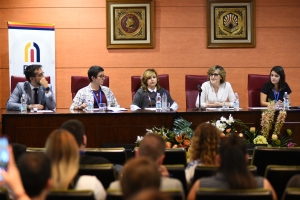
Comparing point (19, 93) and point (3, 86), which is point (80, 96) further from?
point (3, 86)

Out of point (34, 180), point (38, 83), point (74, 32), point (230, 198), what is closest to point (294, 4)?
point (74, 32)

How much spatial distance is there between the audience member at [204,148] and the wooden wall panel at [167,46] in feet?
16.2

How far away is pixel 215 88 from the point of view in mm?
7160

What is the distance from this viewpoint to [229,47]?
8.37 meters

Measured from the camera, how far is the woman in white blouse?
705cm

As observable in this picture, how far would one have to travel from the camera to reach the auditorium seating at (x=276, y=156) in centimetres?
387

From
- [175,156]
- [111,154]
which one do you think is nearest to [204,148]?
[175,156]

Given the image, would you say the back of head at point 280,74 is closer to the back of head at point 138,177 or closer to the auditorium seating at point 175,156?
the auditorium seating at point 175,156

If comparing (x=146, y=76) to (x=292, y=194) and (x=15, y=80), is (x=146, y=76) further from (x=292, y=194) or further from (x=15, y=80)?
(x=292, y=194)

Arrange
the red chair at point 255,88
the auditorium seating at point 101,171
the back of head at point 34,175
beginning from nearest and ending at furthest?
the back of head at point 34,175 → the auditorium seating at point 101,171 → the red chair at point 255,88

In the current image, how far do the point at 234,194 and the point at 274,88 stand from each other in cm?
479

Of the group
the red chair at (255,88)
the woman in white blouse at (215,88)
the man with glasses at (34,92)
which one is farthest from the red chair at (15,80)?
the red chair at (255,88)

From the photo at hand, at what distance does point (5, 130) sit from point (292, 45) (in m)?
4.57

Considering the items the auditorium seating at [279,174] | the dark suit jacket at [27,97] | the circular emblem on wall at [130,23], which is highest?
the circular emblem on wall at [130,23]
